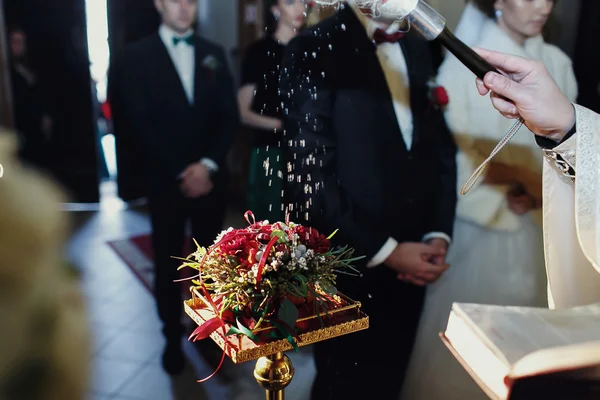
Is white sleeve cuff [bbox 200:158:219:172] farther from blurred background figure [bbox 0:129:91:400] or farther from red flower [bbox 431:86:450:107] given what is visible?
red flower [bbox 431:86:450:107]

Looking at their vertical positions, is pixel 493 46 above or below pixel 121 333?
above

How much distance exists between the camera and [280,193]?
1906mm

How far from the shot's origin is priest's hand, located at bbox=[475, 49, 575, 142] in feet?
3.94

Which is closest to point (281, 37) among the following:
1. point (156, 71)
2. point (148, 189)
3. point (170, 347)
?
point (156, 71)

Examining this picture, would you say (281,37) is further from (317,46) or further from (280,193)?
(280,193)

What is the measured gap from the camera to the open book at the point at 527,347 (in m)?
0.72

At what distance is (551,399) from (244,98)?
136 centimetres

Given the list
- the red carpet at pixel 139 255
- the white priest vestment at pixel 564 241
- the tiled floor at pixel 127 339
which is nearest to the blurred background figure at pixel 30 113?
the tiled floor at pixel 127 339

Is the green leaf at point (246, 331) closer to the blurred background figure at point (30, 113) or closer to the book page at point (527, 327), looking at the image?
the book page at point (527, 327)

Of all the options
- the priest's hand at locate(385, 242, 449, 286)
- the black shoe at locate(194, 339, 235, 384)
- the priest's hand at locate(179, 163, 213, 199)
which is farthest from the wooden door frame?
the priest's hand at locate(385, 242, 449, 286)

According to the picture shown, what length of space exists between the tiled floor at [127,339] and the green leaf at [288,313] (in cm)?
89

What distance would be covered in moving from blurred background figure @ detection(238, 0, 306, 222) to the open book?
952 mm

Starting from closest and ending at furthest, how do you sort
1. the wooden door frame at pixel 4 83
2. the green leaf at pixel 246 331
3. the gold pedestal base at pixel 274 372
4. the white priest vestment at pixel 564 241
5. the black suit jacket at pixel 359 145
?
the green leaf at pixel 246 331 → the gold pedestal base at pixel 274 372 → the white priest vestment at pixel 564 241 → the wooden door frame at pixel 4 83 → the black suit jacket at pixel 359 145

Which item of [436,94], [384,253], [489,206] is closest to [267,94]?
[436,94]
